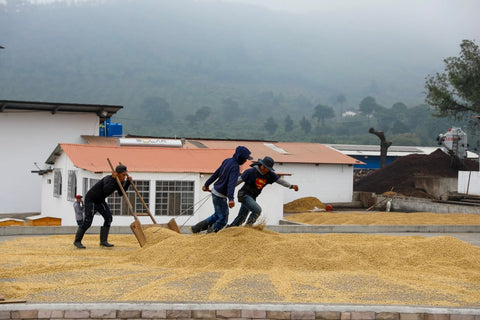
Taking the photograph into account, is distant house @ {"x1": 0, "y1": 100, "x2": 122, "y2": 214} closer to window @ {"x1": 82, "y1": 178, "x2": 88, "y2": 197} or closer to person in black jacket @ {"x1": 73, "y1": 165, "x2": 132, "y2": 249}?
window @ {"x1": 82, "y1": 178, "x2": 88, "y2": 197}

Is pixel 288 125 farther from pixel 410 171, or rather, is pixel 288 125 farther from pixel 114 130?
pixel 114 130

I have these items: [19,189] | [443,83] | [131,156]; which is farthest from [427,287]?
[443,83]

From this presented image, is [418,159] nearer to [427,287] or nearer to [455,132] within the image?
[455,132]

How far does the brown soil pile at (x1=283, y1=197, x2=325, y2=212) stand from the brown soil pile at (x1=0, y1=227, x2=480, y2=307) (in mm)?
26624

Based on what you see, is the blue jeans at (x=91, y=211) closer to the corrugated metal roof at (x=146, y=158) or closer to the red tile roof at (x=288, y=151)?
the corrugated metal roof at (x=146, y=158)

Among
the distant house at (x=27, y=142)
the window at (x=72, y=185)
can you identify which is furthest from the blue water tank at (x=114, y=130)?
the window at (x=72, y=185)

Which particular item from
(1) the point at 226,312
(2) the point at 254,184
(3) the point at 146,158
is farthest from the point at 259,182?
(3) the point at 146,158

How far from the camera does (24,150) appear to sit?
36.6m

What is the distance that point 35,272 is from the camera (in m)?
10.0

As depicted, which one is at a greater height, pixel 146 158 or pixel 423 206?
pixel 146 158

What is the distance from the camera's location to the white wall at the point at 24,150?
119 feet

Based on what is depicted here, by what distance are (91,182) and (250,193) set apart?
14.1m

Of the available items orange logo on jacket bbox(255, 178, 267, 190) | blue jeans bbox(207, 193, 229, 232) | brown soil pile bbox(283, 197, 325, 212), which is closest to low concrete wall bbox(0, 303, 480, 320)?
orange logo on jacket bbox(255, 178, 267, 190)

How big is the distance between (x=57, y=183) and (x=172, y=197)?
633cm
